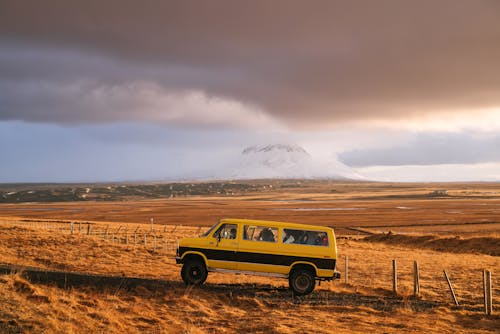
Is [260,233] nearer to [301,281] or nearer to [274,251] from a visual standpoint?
[274,251]

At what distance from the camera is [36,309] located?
1291 centimetres

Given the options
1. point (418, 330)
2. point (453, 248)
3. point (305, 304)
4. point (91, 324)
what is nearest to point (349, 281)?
point (305, 304)

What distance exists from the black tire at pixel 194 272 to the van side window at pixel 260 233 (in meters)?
2.08

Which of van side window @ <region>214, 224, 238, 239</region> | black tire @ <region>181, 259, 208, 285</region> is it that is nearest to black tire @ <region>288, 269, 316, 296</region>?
van side window @ <region>214, 224, 238, 239</region>

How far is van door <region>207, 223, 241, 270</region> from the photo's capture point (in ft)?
59.9

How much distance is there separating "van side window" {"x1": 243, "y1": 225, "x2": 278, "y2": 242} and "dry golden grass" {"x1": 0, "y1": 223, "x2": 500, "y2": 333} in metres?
2.11

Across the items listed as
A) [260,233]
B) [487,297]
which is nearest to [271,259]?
[260,233]

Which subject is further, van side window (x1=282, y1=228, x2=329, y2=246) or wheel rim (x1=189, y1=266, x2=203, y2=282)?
wheel rim (x1=189, y1=266, x2=203, y2=282)

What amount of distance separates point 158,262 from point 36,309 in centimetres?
1421

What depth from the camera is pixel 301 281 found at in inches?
717

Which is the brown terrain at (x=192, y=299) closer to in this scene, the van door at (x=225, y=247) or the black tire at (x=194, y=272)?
the black tire at (x=194, y=272)

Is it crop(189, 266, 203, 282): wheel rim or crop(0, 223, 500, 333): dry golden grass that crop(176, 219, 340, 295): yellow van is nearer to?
crop(189, 266, 203, 282): wheel rim

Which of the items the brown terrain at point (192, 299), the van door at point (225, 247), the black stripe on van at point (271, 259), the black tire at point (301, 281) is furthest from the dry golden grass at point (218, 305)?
the black stripe on van at point (271, 259)

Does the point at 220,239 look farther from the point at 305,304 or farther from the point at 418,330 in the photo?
the point at 418,330
